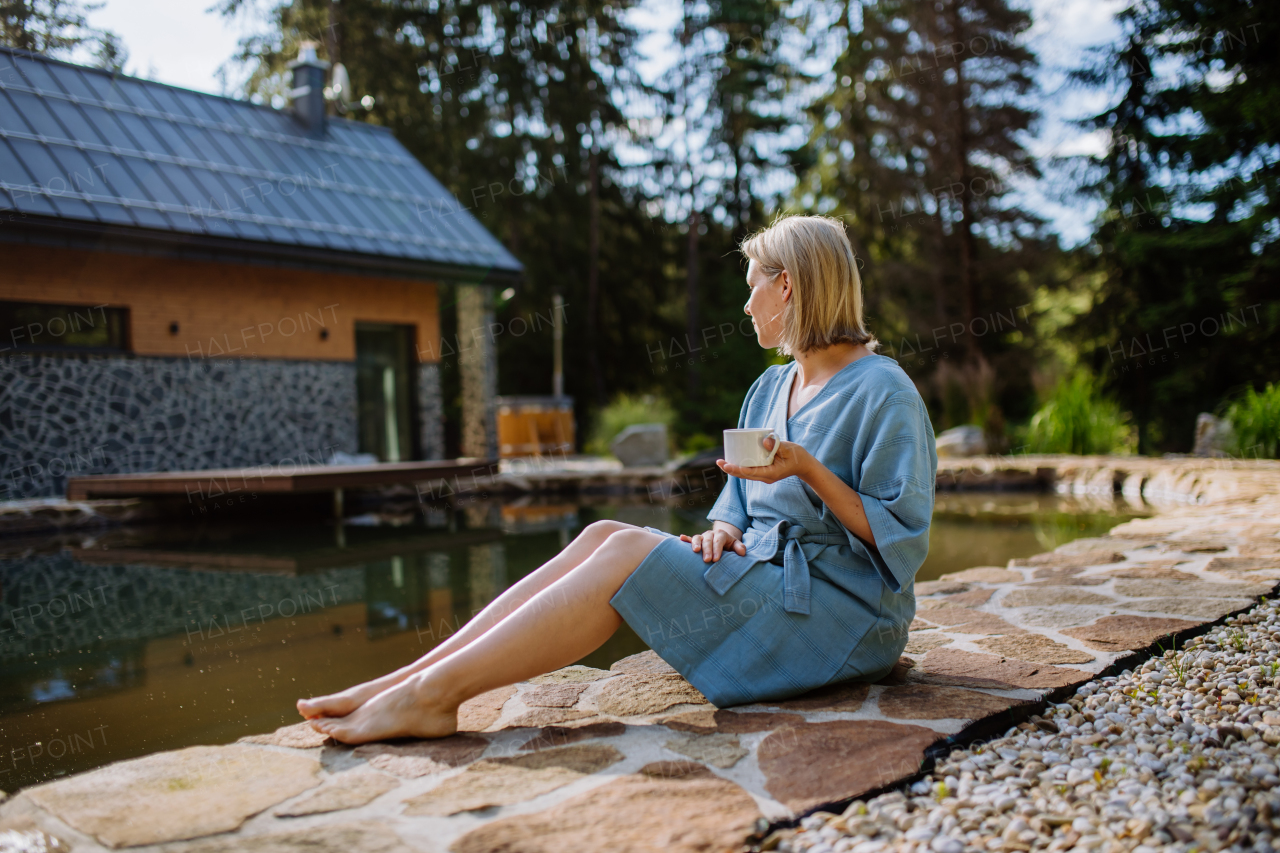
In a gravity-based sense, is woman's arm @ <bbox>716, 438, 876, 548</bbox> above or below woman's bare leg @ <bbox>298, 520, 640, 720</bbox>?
above

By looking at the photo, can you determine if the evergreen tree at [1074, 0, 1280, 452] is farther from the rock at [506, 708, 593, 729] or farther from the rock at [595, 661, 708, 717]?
the rock at [506, 708, 593, 729]

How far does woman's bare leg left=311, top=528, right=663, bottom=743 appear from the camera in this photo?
5.67ft

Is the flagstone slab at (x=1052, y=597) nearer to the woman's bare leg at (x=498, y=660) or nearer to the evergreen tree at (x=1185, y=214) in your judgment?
the woman's bare leg at (x=498, y=660)

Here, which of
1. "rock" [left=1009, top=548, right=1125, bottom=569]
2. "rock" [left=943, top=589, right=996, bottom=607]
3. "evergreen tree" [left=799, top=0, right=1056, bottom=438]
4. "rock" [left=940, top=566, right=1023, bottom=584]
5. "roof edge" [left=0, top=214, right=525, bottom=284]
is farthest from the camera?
"evergreen tree" [left=799, top=0, right=1056, bottom=438]

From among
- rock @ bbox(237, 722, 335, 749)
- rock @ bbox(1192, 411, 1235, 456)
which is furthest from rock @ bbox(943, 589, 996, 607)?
rock @ bbox(1192, 411, 1235, 456)

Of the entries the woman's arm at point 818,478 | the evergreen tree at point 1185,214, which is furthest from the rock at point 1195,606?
the evergreen tree at point 1185,214

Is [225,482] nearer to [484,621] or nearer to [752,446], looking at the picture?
[484,621]

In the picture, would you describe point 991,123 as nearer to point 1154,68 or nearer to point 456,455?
point 1154,68

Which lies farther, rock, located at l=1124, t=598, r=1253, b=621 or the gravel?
rock, located at l=1124, t=598, r=1253, b=621

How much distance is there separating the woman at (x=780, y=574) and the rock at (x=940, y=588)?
1.30 metres

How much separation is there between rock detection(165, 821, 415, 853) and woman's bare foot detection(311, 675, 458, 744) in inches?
13.9

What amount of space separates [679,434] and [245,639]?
11447 millimetres

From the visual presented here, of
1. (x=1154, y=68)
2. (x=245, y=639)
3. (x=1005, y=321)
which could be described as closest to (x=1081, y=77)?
(x=1154, y=68)

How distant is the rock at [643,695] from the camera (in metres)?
1.95
